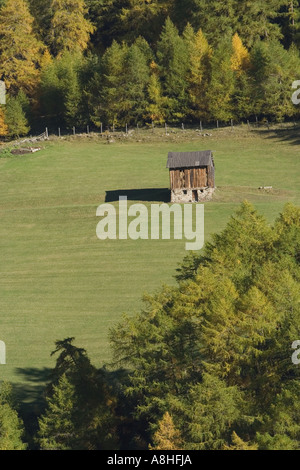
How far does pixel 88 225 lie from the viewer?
213 feet

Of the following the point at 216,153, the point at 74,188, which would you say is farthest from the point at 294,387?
the point at 216,153

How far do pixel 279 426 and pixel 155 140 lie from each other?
60153mm

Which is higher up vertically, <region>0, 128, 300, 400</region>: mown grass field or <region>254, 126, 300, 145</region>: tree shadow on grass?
<region>254, 126, 300, 145</region>: tree shadow on grass

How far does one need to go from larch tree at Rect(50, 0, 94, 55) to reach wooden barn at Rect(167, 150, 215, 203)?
4133 cm

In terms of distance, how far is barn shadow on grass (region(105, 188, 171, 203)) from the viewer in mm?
69188

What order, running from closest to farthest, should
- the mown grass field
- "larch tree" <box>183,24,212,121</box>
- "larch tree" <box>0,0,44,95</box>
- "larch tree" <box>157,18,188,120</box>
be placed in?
the mown grass field → "larch tree" <box>183,24,212,121</box> → "larch tree" <box>157,18,188,120</box> → "larch tree" <box>0,0,44,95</box>

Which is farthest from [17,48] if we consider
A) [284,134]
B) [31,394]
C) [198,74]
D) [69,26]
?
[31,394]

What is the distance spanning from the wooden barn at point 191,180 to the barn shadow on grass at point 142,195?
1.32 meters

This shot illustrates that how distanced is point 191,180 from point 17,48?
141 feet

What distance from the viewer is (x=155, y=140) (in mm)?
89125

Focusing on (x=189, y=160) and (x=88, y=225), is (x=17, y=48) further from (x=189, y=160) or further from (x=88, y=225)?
(x=88, y=225)

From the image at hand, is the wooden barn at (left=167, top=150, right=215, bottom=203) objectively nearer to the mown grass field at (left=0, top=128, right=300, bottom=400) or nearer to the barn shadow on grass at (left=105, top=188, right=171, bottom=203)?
the barn shadow on grass at (left=105, top=188, right=171, bottom=203)

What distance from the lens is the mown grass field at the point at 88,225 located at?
159ft

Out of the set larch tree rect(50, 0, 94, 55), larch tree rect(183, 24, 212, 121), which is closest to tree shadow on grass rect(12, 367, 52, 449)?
larch tree rect(183, 24, 212, 121)
